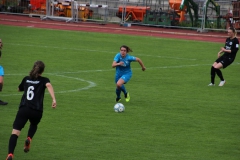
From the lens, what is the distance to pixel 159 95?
62.4 feet

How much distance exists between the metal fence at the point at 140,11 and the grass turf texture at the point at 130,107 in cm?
908

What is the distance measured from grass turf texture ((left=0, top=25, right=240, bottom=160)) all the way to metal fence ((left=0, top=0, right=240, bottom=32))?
9.08 meters

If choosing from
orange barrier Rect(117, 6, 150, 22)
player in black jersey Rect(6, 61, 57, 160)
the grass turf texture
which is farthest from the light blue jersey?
orange barrier Rect(117, 6, 150, 22)

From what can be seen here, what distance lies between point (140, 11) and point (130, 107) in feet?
87.5

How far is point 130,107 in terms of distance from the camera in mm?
16906

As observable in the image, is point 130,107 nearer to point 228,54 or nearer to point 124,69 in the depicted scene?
point 124,69

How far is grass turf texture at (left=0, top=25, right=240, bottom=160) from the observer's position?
1227 centimetres

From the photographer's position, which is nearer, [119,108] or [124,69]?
[119,108]

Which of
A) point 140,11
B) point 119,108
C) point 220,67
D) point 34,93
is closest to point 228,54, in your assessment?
point 220,67

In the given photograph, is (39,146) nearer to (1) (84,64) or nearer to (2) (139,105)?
(2) (139,105)

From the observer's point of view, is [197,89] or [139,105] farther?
[197,89]

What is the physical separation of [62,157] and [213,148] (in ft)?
10.6

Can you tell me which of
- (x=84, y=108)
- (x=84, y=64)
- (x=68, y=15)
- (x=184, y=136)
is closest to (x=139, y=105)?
(x=84, y=108)

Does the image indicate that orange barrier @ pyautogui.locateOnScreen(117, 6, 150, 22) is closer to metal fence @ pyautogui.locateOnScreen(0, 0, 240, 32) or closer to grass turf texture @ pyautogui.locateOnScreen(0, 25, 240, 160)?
metal fence @ pyautogui.locateOnScreen(0, 0, 240, 32)
